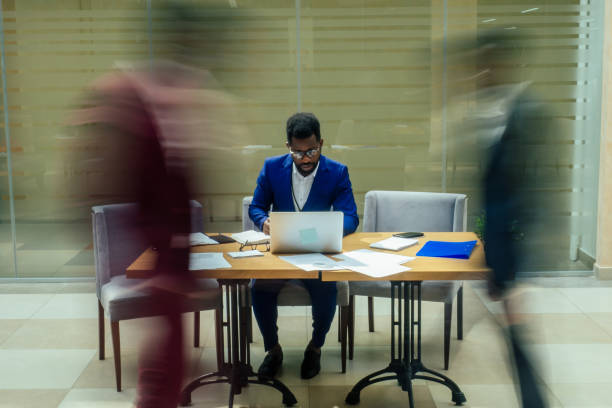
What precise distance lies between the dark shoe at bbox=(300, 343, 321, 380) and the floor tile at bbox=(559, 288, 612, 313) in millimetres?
2135

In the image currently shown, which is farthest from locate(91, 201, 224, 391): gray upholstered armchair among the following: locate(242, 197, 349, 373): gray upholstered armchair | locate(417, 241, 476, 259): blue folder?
locate(417, 241, 476, 259): blue folder

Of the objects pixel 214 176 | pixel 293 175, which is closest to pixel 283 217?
pixel 293 175

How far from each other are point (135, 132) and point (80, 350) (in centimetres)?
277

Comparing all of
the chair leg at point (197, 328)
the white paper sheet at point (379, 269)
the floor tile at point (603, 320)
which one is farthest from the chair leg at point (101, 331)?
the floor tile at point (603, 320)

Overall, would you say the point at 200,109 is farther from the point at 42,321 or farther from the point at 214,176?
the point at 42,321

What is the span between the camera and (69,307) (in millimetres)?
4566

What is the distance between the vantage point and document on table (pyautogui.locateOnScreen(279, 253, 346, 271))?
8.76 feet

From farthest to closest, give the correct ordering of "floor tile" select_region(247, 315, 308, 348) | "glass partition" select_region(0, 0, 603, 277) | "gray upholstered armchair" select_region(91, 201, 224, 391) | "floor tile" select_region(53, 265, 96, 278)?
"floor tile" select_region(53, 265, 96, 278) < "glass partition" select_region(0, 0, 603, 277) < "floor tile" select_region(247, 315, 308, 348) < "gray upholstered armchair" select_region(91, 201, 224, 391)

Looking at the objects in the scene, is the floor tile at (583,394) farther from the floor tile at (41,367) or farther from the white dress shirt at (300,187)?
the floor tile at (41,367)

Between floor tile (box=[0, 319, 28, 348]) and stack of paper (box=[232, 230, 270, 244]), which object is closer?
stack of paper (box=[232, 230, 270, 244])

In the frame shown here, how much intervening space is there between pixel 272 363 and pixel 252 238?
0.72 metres

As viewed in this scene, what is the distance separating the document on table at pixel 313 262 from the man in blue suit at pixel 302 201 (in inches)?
17.8

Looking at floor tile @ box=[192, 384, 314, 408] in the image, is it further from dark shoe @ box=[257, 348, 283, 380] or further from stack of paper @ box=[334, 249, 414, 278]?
stack of paper @ box=[334, 249, 414, 278]

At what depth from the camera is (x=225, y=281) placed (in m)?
3.02
